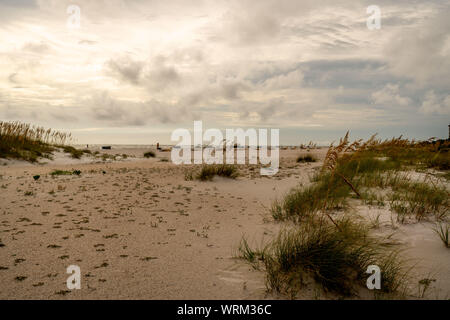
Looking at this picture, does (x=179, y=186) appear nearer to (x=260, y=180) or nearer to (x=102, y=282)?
(x=260, y=180)

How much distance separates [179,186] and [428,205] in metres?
6.41

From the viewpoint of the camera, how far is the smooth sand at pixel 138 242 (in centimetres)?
289

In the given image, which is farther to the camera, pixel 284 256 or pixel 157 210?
pixel 157 210

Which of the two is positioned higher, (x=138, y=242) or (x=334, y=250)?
(x=334, y=250)

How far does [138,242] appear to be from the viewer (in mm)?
4238

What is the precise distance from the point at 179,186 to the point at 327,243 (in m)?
6.36

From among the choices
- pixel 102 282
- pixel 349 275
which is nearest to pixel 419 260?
pixel 349 275

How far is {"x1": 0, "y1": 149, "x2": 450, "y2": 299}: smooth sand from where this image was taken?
2.89 meters

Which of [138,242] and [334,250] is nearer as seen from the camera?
[334,250]
